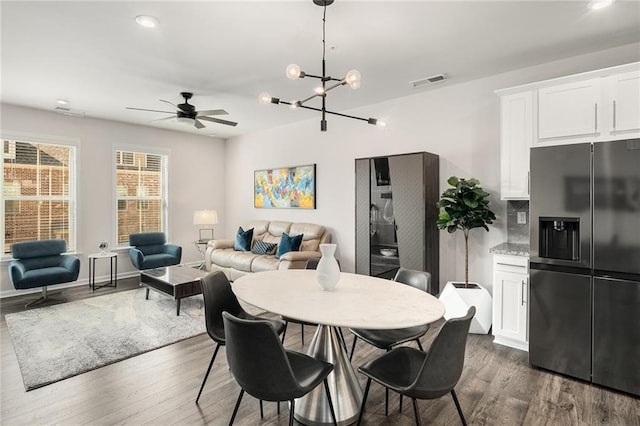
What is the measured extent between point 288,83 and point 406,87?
1.47m

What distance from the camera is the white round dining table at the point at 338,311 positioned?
1735 millimetres

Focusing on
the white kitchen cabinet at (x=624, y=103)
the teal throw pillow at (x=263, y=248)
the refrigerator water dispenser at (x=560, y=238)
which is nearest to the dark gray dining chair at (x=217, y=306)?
the refrigerator water dispenser at (x=560, y=238)

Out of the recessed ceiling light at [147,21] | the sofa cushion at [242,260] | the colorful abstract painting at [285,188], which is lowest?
the sofa cushion at [242,260]

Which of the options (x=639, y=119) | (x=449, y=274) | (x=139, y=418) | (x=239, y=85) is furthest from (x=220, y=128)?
(x=639, y=119)

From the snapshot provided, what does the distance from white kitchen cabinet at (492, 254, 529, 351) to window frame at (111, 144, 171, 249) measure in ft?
19.4

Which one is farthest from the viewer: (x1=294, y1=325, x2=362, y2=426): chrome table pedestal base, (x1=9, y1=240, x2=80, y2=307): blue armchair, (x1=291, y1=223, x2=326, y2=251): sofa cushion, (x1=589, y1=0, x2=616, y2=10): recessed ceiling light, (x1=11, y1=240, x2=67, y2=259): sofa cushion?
(x1=291, y1=223, x2=326, y2=251): sofa cushion

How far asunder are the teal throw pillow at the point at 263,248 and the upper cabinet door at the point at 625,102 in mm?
4494

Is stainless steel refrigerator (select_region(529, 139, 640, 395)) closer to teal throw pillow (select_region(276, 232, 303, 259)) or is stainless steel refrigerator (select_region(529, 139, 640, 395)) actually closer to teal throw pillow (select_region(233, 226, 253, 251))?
teal throw pillow (select_region(276, 232, 303, 259))

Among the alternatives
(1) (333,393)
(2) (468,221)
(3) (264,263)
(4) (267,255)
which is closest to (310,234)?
(4) (267,255)

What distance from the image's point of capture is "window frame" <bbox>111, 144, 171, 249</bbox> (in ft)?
19.3

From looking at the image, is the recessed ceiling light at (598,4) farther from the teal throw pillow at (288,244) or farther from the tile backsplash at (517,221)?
the teal throw pillow at (288,244)

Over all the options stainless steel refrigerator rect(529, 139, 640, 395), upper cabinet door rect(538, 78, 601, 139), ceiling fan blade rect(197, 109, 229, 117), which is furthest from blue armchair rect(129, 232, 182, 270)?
upper cabinet door rect(538, 78, 601, 139)

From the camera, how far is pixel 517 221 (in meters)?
3.59

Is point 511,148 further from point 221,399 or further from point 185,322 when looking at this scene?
point 185,322
